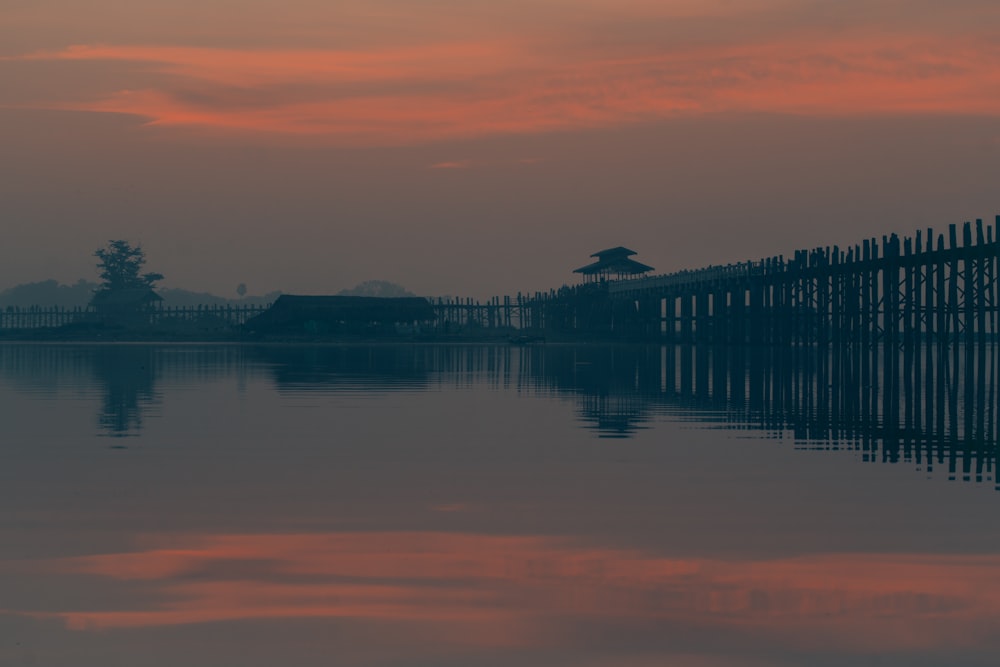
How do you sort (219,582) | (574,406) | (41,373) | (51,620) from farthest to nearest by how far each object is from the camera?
(41,373) → (574,406) → (219,582) → (51,620)

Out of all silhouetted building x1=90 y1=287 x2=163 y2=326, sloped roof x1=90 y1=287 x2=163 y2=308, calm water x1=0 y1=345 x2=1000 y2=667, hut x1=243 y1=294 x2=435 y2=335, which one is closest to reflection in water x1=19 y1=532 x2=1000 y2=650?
calm water x1=0 y1=345 x2=1000 y2=667

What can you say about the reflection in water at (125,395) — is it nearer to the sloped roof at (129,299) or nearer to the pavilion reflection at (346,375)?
the pavilion reflection at (346,375)

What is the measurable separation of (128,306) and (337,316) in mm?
40211

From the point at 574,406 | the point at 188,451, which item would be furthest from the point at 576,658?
the point at 574,406

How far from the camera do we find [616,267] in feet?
367

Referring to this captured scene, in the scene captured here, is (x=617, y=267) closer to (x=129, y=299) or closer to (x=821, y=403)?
(x=129, y=299)

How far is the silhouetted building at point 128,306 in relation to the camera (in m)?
135

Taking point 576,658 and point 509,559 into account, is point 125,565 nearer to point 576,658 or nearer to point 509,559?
point 509,559

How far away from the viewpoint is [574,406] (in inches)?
1101

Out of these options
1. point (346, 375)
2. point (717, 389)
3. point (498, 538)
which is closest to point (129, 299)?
point (346, 375)

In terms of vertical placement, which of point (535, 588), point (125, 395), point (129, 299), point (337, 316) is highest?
point (129, 299)

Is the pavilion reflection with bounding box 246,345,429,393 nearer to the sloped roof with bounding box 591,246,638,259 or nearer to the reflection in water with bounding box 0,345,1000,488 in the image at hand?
the reflection in water with bounding box 0,345,1000,488

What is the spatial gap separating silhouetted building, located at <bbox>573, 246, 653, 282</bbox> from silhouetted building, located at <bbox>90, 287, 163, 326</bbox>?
44958mm

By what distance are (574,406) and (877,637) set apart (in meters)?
19.1
